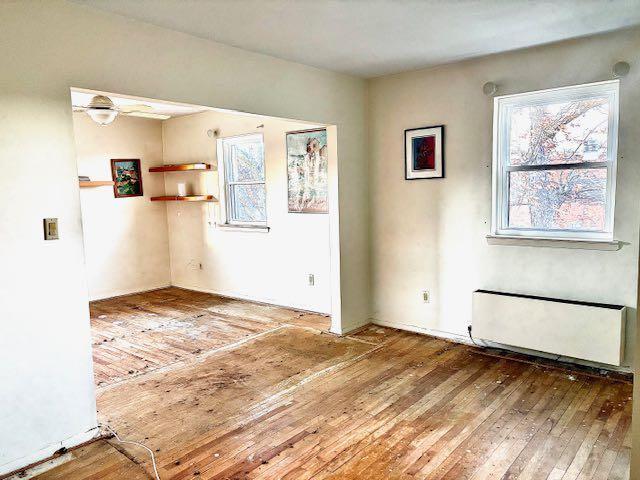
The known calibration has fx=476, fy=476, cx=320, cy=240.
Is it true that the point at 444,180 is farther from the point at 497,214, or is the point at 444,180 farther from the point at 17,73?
the point at 17,73

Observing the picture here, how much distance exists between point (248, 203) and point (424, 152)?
2.59m

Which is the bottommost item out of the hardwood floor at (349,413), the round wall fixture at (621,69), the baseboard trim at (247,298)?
the hardwood floor at (349,413)

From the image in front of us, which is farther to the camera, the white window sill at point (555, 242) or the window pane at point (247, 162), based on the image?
the window pane at point (247, 162)

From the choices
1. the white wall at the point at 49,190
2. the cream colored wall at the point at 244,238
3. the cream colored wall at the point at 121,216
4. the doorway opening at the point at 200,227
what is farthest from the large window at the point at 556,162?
the cream colored wall at the point at 121,216

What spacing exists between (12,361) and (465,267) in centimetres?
350

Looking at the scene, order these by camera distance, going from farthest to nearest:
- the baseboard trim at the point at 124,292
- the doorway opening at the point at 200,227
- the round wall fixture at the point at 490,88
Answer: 1. the baseboard trim at the point at 124,292
2. the doorway opening at the point at 200,227
3. the round wall fixture at the point at 490,88

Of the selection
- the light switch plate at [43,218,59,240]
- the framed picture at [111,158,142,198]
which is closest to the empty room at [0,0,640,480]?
the light switch plate at [43,218,59,240]

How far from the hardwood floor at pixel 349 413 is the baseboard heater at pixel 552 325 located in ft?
0.57

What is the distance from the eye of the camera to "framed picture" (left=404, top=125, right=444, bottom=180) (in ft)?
14.4

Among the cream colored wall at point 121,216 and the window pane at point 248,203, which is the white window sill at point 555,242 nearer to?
the window pane at point 248,203

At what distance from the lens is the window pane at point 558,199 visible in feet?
12.0

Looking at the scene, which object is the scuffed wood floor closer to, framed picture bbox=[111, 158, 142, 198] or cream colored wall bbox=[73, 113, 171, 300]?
cream colored wall bbox=[73, 113, 171, 300]

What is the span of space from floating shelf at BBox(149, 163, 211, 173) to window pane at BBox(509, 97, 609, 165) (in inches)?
154

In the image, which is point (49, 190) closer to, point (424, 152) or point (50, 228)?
point (50, 228)
